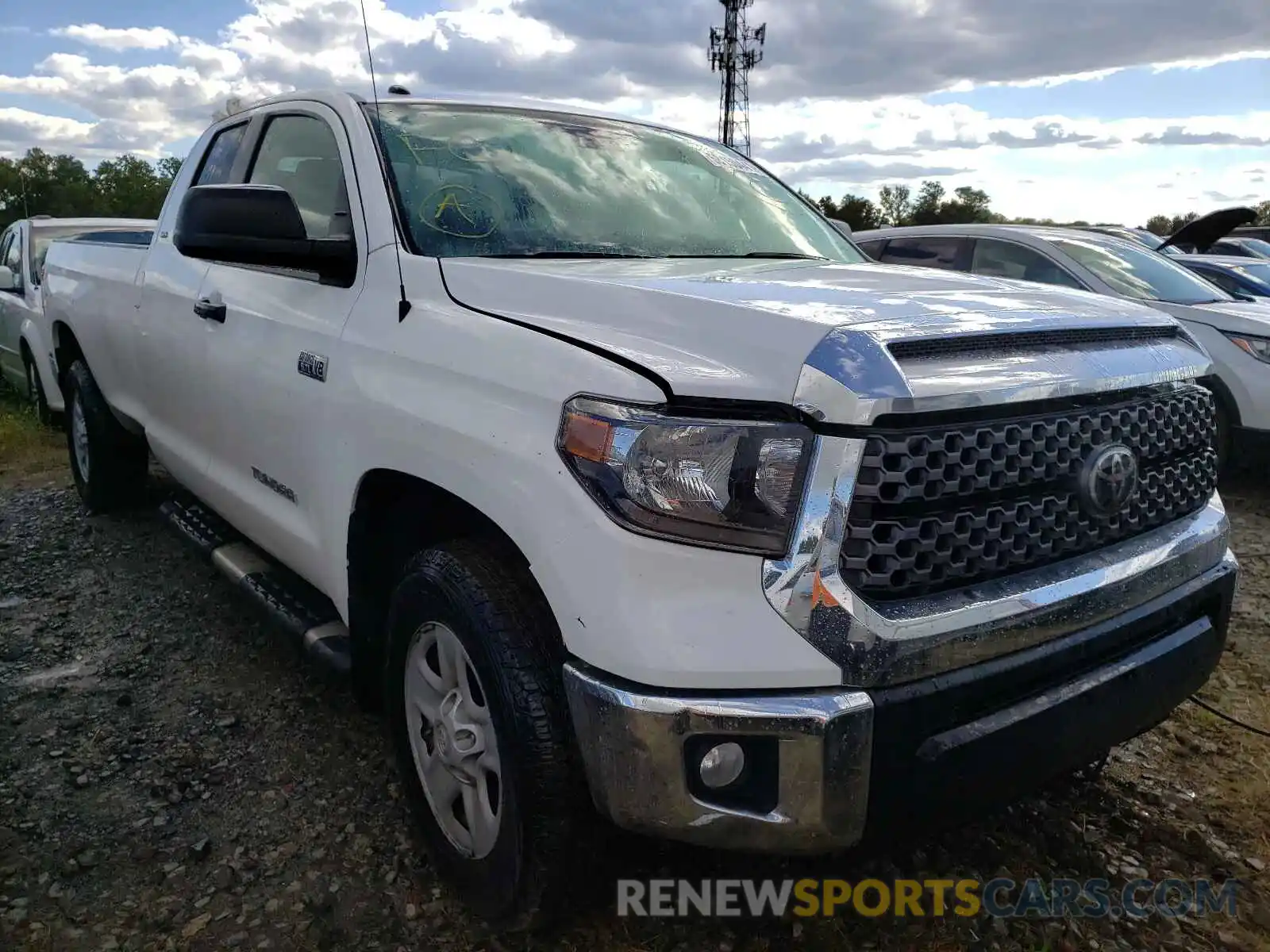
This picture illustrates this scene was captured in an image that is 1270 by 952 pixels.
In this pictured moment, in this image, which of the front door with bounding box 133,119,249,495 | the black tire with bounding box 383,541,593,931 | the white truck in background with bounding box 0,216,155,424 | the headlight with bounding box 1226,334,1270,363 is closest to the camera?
the black tire with bounding box 383,541,593,931

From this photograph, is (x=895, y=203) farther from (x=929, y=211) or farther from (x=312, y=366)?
Answer: (x=312, y=366)

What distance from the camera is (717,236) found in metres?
→ 3.02

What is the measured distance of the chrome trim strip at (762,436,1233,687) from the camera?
1655 millimetres

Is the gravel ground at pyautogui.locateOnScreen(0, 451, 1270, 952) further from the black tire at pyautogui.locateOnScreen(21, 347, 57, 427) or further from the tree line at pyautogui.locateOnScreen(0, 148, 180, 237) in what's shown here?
the tree line at pyautogui.locateOnScreen(0, 148, 180, 237)

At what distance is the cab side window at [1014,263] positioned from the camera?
682 centimetres

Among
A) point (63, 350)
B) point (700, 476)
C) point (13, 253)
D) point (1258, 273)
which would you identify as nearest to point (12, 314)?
point (13, 253)

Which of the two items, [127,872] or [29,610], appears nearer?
[127,872]

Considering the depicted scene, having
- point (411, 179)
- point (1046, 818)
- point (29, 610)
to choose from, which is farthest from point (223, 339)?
point (1046, 818)

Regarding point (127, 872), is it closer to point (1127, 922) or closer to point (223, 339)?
point (223, 339)

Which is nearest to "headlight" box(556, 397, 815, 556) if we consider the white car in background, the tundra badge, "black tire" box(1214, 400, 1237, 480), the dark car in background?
the tundra badge

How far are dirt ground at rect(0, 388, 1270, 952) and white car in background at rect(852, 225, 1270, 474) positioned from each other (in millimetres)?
2550

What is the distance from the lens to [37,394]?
27.0ft

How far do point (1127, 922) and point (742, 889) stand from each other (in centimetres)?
89

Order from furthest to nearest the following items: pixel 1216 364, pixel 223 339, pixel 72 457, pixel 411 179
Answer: pixel 1216 364, pixel 72 457, pixel 223 339, pixel 411 179
